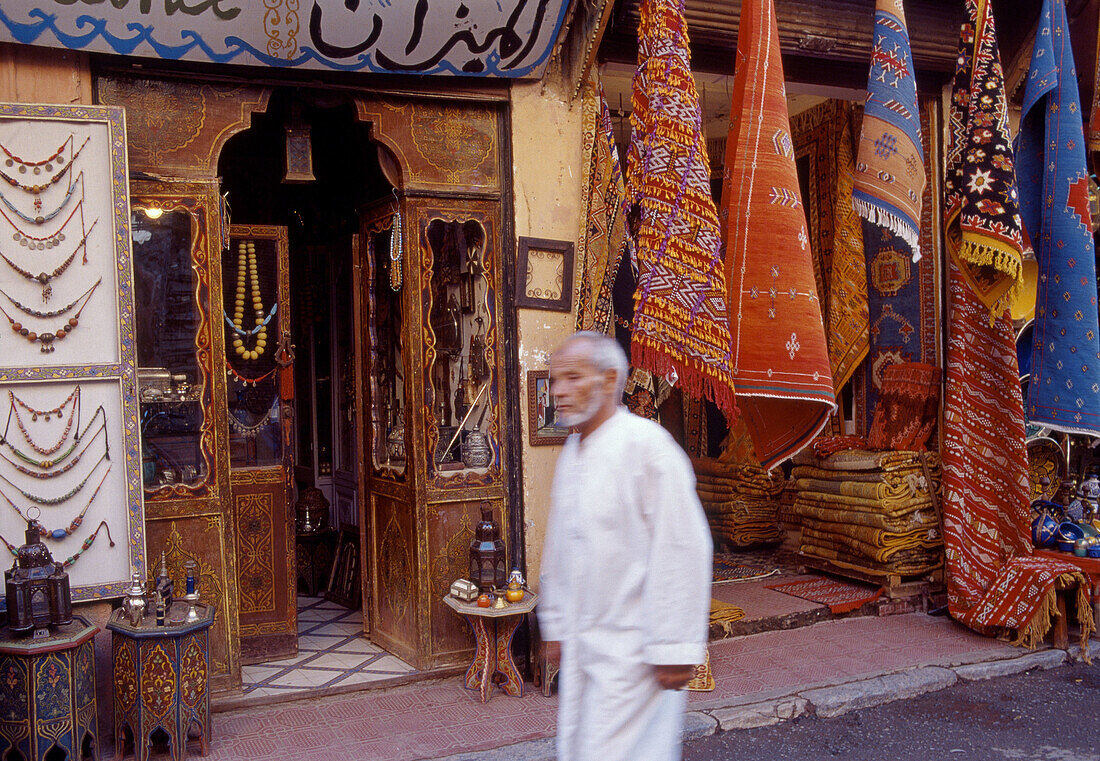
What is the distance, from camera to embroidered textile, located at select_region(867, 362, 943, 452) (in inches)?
258

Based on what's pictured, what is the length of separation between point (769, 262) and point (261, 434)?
11.1 ft

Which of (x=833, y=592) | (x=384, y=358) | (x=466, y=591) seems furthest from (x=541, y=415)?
(x=833, y=592)

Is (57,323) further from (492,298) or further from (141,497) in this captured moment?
(492,298)

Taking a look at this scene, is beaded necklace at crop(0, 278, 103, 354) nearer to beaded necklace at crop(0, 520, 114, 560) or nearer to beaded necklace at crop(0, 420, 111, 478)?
beaded necklace at crop(0, 420, 111, 478)

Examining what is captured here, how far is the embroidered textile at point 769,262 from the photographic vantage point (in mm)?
4625

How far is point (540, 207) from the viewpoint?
17.2ft

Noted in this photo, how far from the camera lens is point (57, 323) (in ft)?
13.7

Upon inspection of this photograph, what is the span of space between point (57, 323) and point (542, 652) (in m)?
2.97

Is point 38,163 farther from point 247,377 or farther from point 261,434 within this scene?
point 261,434

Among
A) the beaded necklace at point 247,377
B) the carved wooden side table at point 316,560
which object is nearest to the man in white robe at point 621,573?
the beaded necklace at point 247,377

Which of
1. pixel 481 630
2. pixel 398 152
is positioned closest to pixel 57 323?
pixel 398 152

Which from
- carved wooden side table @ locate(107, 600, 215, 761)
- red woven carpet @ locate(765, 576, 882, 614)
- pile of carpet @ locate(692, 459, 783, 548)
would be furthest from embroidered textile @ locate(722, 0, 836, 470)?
pile of carpet @ locate(692, 459, 783, 548)

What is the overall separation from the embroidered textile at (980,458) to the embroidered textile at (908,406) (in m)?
0.26

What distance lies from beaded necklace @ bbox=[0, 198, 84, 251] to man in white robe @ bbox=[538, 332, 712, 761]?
2832mm
